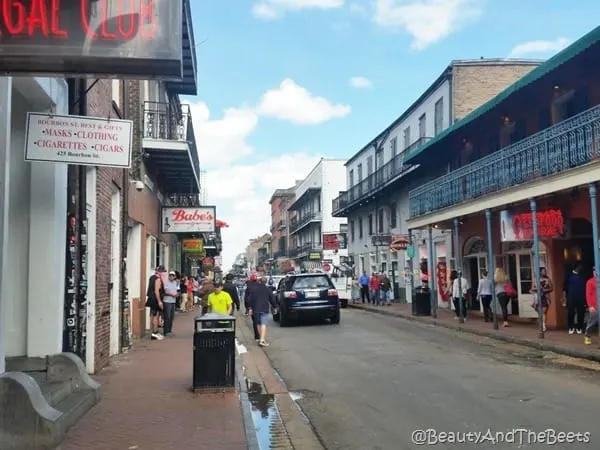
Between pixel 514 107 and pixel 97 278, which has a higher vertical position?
pixel 514 107

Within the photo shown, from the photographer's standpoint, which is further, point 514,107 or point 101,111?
point 514,107

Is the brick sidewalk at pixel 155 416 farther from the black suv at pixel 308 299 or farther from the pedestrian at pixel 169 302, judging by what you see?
the black suv at pixel 308 299

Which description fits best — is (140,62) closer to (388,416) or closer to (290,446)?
(290,446)

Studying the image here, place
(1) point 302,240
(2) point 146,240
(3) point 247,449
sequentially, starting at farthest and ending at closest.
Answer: (1) point 302,240, (2) point 146,240, (3) point 247,449

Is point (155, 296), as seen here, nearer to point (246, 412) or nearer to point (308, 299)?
point (308, 299)

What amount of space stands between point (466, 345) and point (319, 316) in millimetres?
6541

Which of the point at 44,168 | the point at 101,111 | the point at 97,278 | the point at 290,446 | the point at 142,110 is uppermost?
the point at 142,110

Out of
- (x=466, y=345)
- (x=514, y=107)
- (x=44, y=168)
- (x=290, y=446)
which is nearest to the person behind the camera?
(x=290, y=446)

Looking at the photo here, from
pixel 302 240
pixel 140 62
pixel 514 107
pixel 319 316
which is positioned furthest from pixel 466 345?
pixel 302 240

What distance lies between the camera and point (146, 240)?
1691 centimetres

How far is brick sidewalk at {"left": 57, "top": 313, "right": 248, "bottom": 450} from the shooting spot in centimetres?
610

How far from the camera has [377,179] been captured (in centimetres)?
3509

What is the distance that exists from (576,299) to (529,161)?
3.55 meters

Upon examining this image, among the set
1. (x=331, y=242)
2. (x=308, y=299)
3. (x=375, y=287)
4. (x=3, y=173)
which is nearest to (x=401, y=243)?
(x=375, y=287)
